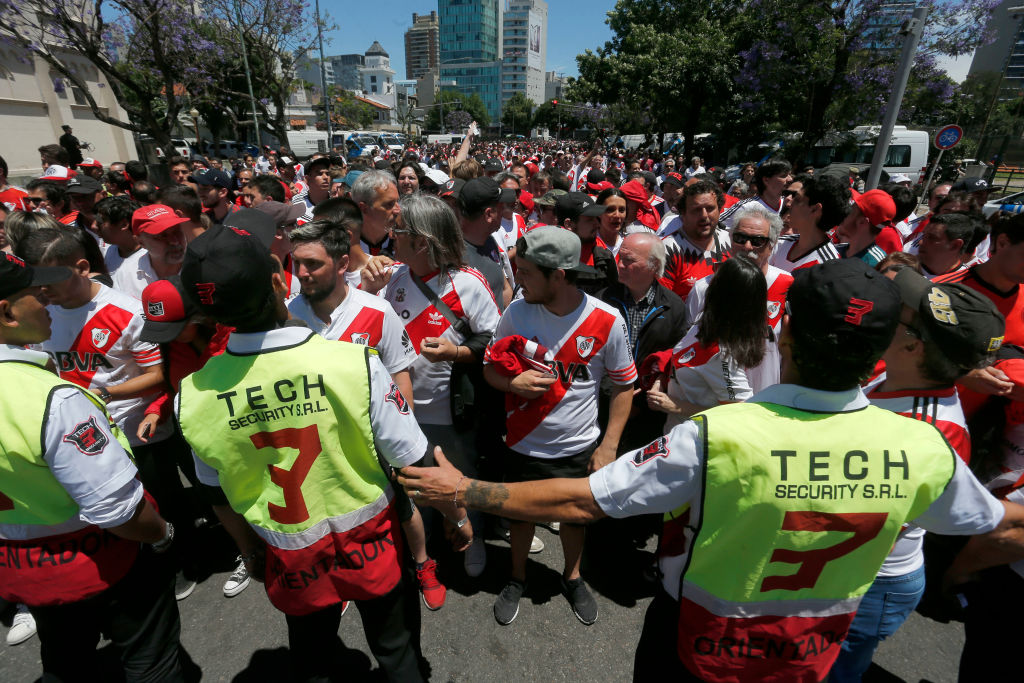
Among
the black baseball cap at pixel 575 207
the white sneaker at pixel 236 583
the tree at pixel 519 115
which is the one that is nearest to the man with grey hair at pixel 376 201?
the black baseball cap at pixel 575 207

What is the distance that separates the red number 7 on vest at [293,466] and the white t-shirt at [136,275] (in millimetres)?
2752

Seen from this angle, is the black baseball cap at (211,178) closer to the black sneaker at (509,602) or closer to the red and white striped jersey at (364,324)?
the red and white striped jersey at (364,324)

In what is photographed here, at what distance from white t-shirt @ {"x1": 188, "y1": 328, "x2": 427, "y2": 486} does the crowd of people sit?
1 cm

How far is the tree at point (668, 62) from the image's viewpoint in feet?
80.7

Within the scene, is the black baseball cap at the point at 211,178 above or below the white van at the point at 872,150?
below

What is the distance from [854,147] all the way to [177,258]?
24703 millimetres

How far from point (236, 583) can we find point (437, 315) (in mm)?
2232

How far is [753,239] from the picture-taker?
3146mm

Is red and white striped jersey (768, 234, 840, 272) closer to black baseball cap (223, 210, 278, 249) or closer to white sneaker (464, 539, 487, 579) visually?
white sneaker (464, 539, 487, 579)

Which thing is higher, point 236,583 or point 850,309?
point 850,309

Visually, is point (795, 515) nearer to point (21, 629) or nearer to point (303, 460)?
point (303, 460)

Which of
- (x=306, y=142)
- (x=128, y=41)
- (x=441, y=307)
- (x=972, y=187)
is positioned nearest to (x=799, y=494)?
(x=441, y=307)

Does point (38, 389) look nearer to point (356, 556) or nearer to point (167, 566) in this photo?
point (167, 566)

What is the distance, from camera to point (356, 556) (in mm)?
1800
